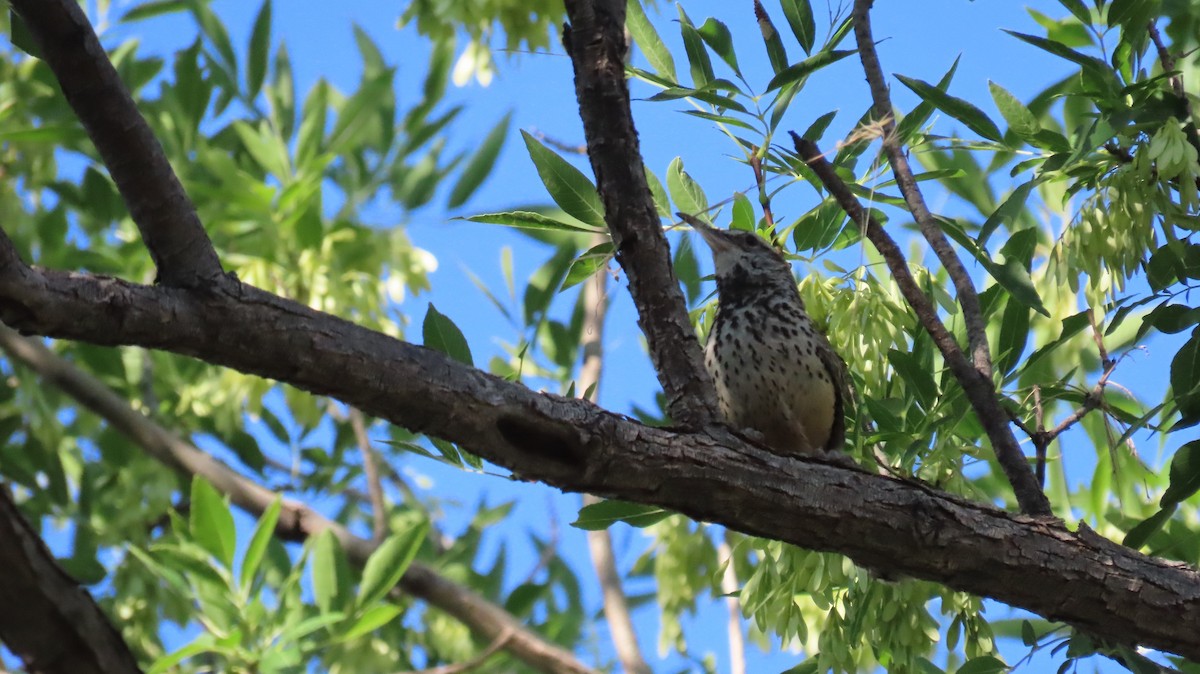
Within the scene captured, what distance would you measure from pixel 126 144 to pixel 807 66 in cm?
139

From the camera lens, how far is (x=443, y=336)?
8.26 feet

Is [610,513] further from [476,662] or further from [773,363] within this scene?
[476,662]

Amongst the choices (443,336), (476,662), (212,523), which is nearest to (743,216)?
(443,336)

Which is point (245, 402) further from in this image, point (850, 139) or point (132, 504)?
point (850, 139)

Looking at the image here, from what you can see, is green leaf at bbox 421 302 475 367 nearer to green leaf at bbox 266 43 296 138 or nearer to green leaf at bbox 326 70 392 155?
green leaf at bbox 326 70 392 155

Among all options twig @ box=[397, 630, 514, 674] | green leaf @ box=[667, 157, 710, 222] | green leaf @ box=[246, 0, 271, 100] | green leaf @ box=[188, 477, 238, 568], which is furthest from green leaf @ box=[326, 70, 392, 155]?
green leaf @ box=[667, 157, 710, 222]

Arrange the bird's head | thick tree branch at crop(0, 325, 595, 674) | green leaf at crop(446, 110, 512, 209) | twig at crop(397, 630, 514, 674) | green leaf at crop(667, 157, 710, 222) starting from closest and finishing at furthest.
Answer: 1. green leaf at crop(667, 157, 710, 222)
2. the bird's head
3. twig at crop(397, 630, 514, 674)
4. thick tree branch at crop(0, 325, 595, 674)
5. green leaf at crop(446, 110, 512, 209)

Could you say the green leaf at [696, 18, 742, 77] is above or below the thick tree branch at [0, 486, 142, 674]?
above

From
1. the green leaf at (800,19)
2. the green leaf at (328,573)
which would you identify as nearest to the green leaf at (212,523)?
the green leaf at (328,573)

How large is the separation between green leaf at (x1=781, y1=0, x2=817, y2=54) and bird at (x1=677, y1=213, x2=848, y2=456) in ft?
2.29

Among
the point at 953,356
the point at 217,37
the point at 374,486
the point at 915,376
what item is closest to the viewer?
the point at 953,356

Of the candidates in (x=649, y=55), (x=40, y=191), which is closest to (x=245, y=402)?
(x=40, y=191)

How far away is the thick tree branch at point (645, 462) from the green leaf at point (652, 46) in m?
0.91

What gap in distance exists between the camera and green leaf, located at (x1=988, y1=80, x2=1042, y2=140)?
8.92ft
